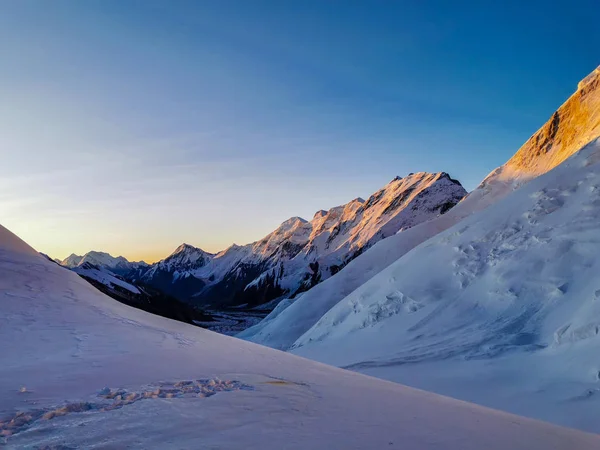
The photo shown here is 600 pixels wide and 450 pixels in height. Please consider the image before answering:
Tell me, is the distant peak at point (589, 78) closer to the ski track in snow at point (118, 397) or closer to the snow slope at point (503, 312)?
the snow slope at point (503, 312)

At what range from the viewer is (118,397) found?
458 centimetres

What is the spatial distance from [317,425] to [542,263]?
13991mm

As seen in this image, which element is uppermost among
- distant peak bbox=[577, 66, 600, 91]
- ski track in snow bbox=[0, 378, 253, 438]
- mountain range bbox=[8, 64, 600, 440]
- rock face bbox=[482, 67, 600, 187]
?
distant peak bbox=[577, 66, 600, 91]

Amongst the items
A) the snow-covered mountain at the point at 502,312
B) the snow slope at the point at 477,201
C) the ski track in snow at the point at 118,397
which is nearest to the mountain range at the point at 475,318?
the snow-covered mountain at the point at 502,312

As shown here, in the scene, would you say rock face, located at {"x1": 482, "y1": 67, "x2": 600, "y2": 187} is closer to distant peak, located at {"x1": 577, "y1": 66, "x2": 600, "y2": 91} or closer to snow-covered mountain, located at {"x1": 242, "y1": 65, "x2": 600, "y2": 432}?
distant peak, located at {"x1": 577, "y1": 66, "x2": 600, "y2": 91}

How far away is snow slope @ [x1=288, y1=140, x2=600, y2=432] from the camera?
10.0 m

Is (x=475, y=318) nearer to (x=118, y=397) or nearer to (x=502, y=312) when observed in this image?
(x=502, y=312)

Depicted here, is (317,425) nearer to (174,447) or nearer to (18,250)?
(174,447)

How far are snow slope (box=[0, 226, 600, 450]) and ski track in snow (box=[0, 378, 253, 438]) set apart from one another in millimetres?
13

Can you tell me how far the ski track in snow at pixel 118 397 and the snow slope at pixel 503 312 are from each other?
23.2 ft

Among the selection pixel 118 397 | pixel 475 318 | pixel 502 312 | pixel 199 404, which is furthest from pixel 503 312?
pixel 118 397

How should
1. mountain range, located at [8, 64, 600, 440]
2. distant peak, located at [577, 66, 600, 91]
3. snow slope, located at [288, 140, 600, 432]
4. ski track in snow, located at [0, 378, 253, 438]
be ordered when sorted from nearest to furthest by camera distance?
ski track in snow, located at [0, 378, 253, 438] → mountain range, located at [8, 64, 600, 440] → snow slope, located at [288, 140, 600, 432] → distant peak, located at [577, 66, 600, 91]

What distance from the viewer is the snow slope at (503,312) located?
395 inches

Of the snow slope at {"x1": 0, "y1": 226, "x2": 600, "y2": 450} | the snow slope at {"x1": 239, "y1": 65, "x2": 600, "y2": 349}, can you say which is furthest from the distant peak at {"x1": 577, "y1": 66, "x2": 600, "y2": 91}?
the snow slope at {"x1": 0, "y1": 226, "x2": 600, "y2": 450}
